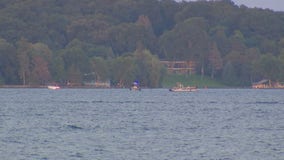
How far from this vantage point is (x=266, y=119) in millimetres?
81938

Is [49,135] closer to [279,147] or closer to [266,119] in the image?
[279,147]

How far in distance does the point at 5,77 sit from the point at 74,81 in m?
12.9

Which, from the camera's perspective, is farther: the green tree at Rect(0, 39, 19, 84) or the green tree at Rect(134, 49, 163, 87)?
the green tree at Rect(134, 49, 163, 87)

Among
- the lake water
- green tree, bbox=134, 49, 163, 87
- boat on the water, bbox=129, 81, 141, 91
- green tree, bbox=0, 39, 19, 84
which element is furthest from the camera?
green tree, bbox=134, 49, 163, 87

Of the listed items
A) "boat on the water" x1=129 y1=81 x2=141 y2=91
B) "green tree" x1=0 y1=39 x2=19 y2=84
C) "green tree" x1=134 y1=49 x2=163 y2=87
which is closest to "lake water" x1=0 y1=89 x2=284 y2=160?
"boat on the water" x1=129 y1=81 x2=141 y2=91

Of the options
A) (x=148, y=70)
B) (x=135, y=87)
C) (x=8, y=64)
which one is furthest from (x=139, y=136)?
(x=148, y=70)

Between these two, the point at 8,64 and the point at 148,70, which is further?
the point at 148,70

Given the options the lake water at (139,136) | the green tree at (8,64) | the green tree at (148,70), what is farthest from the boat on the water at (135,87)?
the lake water at (139,136)

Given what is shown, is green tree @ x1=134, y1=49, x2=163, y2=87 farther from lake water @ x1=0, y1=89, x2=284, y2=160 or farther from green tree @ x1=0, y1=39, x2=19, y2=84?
lake water @ x1=0, y1=89, x2=284, y2=160

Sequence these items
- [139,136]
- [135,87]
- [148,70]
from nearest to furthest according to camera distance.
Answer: [139,136] < [135,87] < [148,70]

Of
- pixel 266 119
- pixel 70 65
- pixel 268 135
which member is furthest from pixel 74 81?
pixel 268 135

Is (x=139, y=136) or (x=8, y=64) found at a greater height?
(x=8, y=64)

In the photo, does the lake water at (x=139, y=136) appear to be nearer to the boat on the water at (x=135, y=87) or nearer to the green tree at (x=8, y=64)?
the boat on the water at (x=135, y=87)

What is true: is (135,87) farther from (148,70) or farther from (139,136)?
(139,136)
